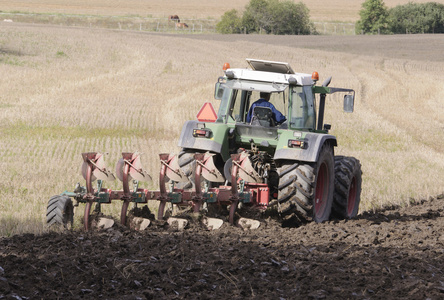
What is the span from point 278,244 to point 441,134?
14.7 meters

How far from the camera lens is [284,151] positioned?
7.95 meters

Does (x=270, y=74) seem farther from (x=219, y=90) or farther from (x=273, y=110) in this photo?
(x=219, y=90)

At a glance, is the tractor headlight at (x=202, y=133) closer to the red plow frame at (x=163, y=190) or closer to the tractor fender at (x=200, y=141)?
the tractor fender at (x=200, y=141)

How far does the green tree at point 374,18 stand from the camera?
63.0m

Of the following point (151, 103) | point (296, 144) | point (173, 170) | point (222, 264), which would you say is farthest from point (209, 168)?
point (151, 103)

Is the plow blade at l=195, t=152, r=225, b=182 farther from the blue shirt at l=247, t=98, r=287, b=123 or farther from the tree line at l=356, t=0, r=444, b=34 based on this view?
the tree line at l=356, t=0, r=444, b=34

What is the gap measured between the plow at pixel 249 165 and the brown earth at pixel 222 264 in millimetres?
381

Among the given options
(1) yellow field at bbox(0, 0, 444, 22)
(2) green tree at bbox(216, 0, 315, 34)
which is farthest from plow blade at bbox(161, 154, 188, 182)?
(1) yellow field at bbox(0, 0, 444, 22)

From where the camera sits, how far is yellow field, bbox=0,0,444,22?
7394 cm

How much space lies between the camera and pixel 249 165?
789 cm

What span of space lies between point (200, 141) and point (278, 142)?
1.01 m

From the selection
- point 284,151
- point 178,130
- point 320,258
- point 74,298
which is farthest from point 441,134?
point 74,298

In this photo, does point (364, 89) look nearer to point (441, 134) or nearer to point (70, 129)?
point (441, 134)

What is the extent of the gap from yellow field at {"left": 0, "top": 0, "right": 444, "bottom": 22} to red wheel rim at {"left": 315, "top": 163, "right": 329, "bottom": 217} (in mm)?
63697
